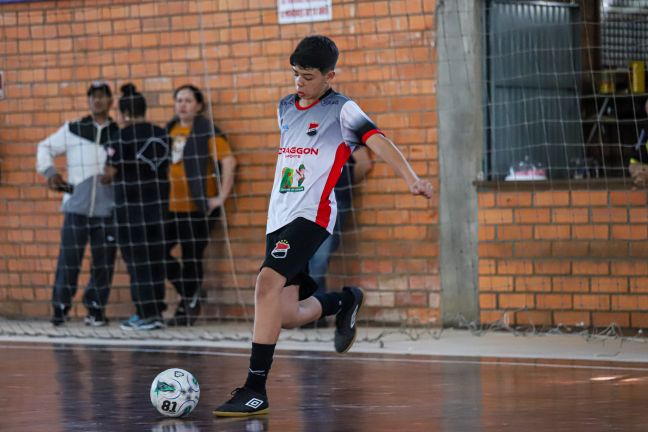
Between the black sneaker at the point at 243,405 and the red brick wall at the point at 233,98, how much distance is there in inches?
191

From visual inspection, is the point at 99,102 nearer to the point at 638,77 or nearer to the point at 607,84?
the point at 607,84

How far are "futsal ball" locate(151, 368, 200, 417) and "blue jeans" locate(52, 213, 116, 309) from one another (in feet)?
18.3

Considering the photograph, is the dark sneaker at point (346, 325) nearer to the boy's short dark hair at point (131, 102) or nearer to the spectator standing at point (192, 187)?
the spectator standing at point (192, 187)

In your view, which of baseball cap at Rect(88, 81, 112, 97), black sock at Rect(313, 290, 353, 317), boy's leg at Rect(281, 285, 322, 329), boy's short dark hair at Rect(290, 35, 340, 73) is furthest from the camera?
baseball cap at Rect(88, 81, 112, 97)

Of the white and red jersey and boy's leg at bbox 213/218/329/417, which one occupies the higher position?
the white and red jersey

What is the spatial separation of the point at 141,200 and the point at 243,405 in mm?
5615

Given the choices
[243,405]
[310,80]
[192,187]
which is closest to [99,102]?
[192,187]

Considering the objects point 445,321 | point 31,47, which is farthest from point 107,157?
point 445,321

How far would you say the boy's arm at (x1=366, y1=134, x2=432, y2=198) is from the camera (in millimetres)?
6520

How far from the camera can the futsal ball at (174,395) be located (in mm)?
6605

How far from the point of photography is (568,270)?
35.6 ft

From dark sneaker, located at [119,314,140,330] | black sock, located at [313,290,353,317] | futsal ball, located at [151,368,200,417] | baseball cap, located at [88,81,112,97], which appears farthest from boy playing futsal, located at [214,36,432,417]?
baseball cap, located at [88,81,112,97]

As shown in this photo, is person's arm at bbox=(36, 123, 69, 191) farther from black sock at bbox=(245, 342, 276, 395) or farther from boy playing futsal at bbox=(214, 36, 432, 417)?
black sock at bbox=(245, 342, 276, 395)

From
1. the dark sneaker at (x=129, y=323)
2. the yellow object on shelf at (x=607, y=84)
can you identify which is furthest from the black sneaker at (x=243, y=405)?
the yellow object on shelf at (x=607, y=84)
